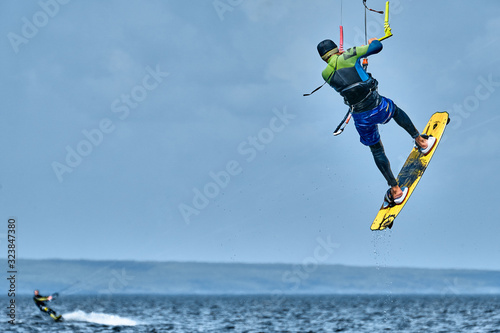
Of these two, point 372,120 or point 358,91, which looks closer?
point 358,91

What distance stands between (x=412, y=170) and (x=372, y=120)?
3.11 m

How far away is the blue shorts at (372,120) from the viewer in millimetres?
16062

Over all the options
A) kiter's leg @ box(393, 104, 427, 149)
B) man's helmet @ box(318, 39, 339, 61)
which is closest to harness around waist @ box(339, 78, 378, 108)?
man's helmet @ box(318, 39, 339, 61)

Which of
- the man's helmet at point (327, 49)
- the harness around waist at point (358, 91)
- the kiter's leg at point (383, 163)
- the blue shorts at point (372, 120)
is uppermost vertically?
the man's helmet at point (327, 49)

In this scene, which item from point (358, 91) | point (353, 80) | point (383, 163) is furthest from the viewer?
point (383, 163)

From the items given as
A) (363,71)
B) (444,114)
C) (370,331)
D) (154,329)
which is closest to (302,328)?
(370,331)

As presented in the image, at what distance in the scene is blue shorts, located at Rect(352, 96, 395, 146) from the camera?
52.7ft

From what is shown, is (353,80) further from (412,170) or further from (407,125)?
(412,170)

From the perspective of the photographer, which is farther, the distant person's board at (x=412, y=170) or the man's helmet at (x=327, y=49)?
the distant person's board at (x=412, y=170)

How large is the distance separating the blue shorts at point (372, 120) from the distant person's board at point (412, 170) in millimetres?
2100

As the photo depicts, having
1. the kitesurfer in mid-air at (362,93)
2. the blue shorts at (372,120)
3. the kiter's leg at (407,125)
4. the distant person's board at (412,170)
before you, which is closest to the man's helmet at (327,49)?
the kitesurfer in mid-air at (362,93)

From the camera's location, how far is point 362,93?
1569 centimetres

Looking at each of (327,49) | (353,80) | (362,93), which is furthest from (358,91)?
(327,49)

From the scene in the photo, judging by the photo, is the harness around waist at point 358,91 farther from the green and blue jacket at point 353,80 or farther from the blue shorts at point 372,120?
the blue shorts at point 372,120
